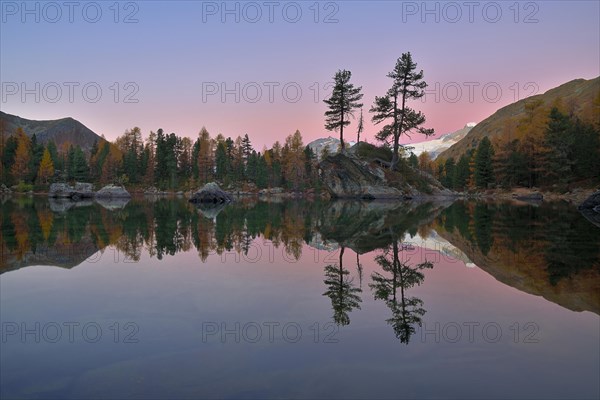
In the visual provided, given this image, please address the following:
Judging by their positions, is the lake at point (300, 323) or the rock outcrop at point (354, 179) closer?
the lake at point (300, 323)

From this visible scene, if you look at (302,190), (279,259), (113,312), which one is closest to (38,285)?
(113,312)

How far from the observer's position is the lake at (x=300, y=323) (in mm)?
4395

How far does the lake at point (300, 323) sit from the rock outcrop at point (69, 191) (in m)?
63.5

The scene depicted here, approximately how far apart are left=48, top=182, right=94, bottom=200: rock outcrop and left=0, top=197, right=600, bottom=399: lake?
6352 cm

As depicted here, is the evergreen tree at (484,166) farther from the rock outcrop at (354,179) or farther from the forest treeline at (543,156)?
the rock outcrop at (354,179)

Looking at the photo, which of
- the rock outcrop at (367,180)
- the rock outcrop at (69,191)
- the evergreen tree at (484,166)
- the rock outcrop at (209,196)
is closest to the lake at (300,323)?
the rock outcrop at (209,196)

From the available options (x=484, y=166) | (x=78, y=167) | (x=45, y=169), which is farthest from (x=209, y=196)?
(x=45, y=169)

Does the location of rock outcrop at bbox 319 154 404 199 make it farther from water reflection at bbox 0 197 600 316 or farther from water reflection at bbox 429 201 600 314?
water reflection at bbox 429 201 600 314

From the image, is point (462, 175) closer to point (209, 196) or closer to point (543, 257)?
point (209, 196)

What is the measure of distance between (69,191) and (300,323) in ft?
251

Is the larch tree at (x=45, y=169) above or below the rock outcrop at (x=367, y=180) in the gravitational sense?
above

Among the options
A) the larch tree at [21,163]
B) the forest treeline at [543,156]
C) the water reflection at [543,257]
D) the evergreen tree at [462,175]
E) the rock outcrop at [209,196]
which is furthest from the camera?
the evergreen tree at [462,175]

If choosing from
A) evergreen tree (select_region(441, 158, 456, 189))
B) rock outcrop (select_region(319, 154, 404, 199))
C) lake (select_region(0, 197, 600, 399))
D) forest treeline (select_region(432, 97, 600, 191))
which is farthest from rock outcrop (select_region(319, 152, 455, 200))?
evergreen tree (select_region(441, 158, 456, 189))

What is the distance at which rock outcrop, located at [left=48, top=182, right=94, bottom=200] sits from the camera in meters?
69.3
